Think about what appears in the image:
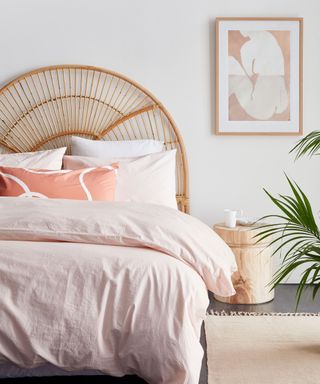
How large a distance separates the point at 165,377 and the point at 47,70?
2697 mm

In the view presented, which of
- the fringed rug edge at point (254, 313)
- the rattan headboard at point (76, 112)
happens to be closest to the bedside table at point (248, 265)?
the fringed rug edge at point (254, 313)

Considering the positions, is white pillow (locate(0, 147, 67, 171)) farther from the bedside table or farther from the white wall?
the bedside table

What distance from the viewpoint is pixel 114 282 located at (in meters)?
1.93

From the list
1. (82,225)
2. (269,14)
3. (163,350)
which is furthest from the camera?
(269,14)

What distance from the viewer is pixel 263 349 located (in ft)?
9.05

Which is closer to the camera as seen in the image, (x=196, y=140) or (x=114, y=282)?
(x=114, y=282)

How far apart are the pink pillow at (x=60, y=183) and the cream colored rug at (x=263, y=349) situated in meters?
0.97

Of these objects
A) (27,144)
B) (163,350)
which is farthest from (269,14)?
(163,350)

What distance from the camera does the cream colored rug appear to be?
7.98 feet

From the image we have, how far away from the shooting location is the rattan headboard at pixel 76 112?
13.1ft

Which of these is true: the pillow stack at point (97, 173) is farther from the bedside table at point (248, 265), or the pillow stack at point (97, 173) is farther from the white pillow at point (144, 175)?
the bedside table at point (248, 265)

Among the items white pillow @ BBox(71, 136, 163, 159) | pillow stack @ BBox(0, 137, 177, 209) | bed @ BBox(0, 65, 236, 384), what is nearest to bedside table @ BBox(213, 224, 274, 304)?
pillow stack @ BBox(0, 137, 177, 209)

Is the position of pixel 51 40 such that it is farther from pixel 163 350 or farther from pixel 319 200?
pixel 163 350

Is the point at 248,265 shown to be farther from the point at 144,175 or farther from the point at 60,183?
the point at 60,183
